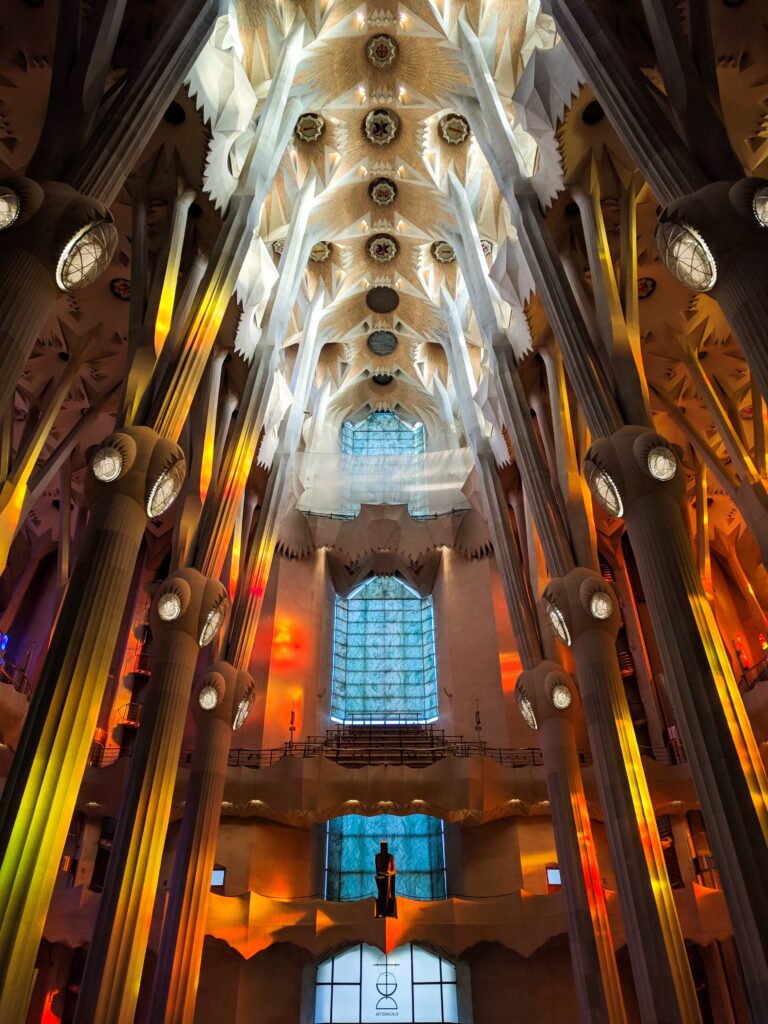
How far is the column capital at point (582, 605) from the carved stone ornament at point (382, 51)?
47.0 feet

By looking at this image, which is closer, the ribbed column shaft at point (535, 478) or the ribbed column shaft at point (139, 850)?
the ribbed column shaft at point (139, 850)

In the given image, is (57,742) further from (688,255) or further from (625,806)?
(688,255)

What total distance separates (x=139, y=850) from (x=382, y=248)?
19.2 metres

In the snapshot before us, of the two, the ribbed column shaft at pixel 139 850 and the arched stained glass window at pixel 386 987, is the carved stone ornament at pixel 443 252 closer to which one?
the ribbed column shaft at pixel 139 850

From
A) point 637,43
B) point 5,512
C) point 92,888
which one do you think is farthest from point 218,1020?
point 637,43

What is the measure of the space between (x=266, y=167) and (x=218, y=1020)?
1796 cm

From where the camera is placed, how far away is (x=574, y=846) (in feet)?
46.5

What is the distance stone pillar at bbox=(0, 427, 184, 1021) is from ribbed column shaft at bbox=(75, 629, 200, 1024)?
272 centimetres

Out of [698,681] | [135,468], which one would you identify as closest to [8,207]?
[135,468]

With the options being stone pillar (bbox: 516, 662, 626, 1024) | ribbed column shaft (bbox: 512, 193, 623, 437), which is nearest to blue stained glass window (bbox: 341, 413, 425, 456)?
stone pillar (bbox: 516, 662, 626, 1024)

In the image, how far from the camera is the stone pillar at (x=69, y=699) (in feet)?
24.9

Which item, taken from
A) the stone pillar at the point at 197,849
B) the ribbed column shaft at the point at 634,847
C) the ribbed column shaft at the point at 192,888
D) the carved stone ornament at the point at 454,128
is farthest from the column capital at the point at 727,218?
the carved stone ornament at the point at 454,128

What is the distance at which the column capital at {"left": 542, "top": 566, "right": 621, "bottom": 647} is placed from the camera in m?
13.5

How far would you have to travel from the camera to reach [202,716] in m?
15.9
